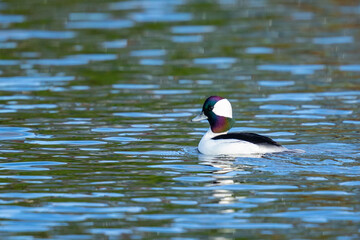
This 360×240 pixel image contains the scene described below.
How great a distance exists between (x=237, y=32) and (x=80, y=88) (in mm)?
7489

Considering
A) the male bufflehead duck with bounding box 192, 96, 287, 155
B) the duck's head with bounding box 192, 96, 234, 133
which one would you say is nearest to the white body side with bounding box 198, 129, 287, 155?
the male bufflehead duck with bounding box 192, 96, 287, 155

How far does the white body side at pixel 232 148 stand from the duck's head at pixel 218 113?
51 centimetres

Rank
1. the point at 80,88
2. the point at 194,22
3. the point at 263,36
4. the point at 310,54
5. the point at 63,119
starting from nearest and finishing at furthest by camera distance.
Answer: the point at 63,119 < the point at 80,88 < the point at 310,54 < the point at 263,36 < the point at 194,22

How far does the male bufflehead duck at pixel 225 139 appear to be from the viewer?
12859 millimetres

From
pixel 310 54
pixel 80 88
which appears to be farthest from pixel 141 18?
pixel 80 88

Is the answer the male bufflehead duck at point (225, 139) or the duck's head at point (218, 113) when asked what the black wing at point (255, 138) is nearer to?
the male bufflehead duck at point (225, 139)

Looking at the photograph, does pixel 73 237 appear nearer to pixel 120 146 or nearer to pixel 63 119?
pixel 120 146

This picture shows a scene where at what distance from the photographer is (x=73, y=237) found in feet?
30.3

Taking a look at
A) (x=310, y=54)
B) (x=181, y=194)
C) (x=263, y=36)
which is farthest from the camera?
(x=263, y=36)

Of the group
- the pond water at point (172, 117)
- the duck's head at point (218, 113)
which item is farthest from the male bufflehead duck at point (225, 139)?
the pond water at point (172, 117)

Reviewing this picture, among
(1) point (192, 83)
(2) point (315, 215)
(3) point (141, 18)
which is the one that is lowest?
(2) point (315, 215)

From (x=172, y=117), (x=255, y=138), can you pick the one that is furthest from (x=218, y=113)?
(x=172, y=117)

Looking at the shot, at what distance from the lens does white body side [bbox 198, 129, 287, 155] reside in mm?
12859

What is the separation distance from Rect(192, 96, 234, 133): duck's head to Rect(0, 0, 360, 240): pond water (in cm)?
72
